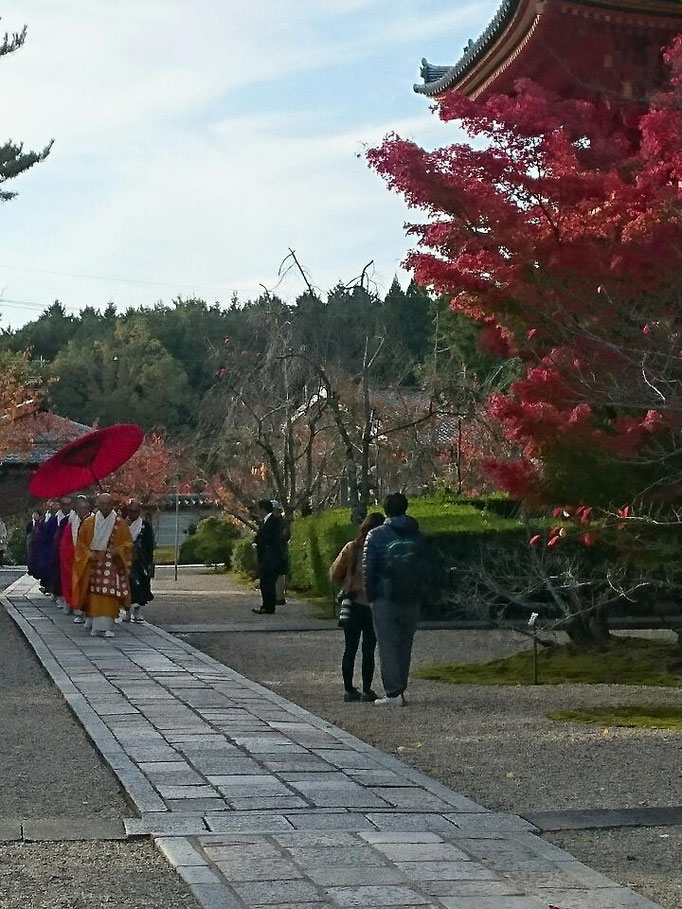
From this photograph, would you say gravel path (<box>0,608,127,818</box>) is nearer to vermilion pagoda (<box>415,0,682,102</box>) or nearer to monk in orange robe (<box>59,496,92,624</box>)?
monk in orange robe (<box>59,496,92,624</box>)

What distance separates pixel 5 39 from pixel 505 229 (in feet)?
61.5

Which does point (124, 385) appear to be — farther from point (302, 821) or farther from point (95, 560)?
point (302, 821)

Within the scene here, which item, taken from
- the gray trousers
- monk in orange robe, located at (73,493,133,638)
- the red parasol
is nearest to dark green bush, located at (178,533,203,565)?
the red parasol

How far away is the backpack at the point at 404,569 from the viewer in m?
11.1

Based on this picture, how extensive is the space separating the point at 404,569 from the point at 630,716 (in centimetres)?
203

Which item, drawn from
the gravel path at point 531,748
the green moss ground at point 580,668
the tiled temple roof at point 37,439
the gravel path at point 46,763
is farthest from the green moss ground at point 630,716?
the tiled temple roof at point 37,439

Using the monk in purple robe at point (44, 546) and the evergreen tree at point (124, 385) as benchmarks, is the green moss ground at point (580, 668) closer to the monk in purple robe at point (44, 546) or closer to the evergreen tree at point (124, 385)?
the monk in purple robe at point (44, 546)

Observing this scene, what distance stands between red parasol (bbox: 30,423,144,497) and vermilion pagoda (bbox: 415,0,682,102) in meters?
6.99

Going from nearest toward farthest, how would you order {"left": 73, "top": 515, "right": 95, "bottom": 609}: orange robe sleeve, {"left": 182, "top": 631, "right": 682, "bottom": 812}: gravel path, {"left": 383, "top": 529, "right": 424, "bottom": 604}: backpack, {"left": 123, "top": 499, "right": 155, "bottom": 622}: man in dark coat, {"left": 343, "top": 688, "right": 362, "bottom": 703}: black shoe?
{"left": 182, "top": 631, "right": 682, "bottom": 812}: gravel path, {"left": 383, "top": 529, "right": 424, "bottom": 604}: backpack, {"left": 343, "top": 688, "right": 362, "bottom": 703}: black shoe, {"left": 73, "top": 515, "right": 95, "bottom": 609}: orange robe sleeve, {"left": 123, "top": 499, "right": 155, "bottom": 622}: man in dark coat

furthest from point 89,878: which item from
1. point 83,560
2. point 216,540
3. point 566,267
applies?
point 216,540

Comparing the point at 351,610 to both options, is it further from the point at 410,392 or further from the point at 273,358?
the point at 410,392

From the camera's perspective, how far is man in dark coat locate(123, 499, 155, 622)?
2034cm

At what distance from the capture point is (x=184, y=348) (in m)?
69.3

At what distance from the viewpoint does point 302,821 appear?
6559mm
